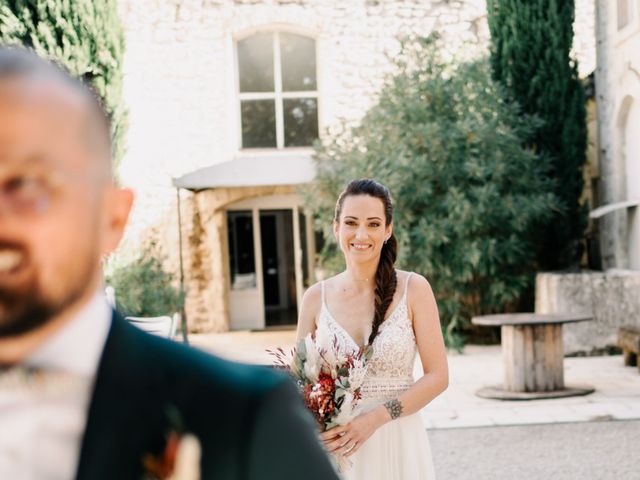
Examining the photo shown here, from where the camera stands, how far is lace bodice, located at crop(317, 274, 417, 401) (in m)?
2.70

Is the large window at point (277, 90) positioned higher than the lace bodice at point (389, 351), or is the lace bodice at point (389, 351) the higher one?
the large window at point (277, 90)

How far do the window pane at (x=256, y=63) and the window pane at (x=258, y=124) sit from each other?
29 centimetres

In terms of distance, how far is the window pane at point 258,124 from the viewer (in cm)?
1323

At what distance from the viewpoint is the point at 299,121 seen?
43.7 ft

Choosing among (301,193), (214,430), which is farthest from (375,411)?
(301,193)

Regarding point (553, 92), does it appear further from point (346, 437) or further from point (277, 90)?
point (346, 437)

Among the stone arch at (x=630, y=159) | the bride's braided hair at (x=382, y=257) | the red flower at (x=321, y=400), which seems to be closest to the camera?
the red flower at (x=321, y=400)

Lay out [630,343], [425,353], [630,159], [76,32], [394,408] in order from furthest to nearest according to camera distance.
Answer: [630,159] < [76,32] < [630,343] < [425,353] < [394,408]

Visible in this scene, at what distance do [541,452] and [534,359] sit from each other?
2.05 metres

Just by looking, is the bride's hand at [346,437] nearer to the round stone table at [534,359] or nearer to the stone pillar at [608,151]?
the round stone table at [534,359]

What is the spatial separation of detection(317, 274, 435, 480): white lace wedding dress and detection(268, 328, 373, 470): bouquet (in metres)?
0.15

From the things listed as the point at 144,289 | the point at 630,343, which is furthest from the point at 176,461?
the point at 144,289

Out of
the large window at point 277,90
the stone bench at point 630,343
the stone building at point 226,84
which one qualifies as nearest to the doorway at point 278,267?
the stone building at point 226,84

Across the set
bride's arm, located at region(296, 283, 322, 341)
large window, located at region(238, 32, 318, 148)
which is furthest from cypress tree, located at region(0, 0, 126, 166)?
bride's arm, located at region(296, 283, 322, 341)
